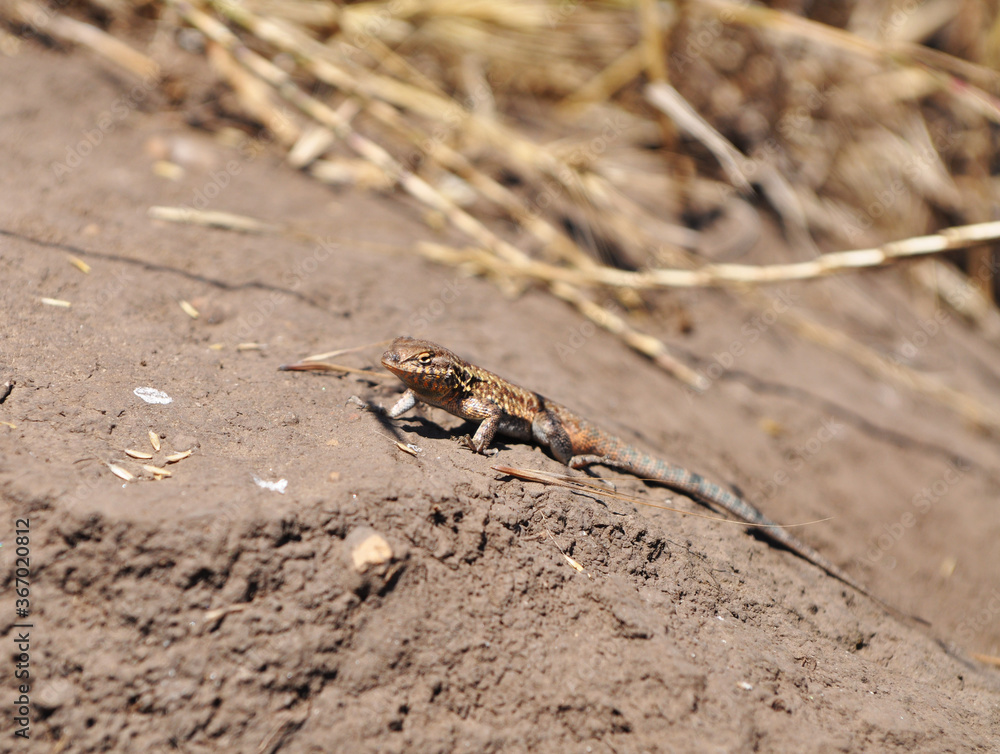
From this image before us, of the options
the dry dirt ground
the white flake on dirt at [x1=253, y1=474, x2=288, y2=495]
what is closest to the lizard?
the dry dirt ground

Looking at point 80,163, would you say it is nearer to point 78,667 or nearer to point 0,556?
point 0,556

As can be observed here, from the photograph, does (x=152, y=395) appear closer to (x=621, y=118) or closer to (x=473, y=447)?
(x=473, y=447)

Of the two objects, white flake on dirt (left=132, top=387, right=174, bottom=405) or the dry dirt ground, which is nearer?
the dry dirt ground

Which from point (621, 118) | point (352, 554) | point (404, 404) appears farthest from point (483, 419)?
point (621, 118)

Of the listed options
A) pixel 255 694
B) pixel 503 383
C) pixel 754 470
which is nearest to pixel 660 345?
pixel 754 470

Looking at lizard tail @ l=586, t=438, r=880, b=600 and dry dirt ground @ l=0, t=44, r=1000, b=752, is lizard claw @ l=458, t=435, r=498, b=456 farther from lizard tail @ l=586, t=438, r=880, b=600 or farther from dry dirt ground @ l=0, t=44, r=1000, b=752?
lizard tail @ l=586, t=438, r=880, b=600
